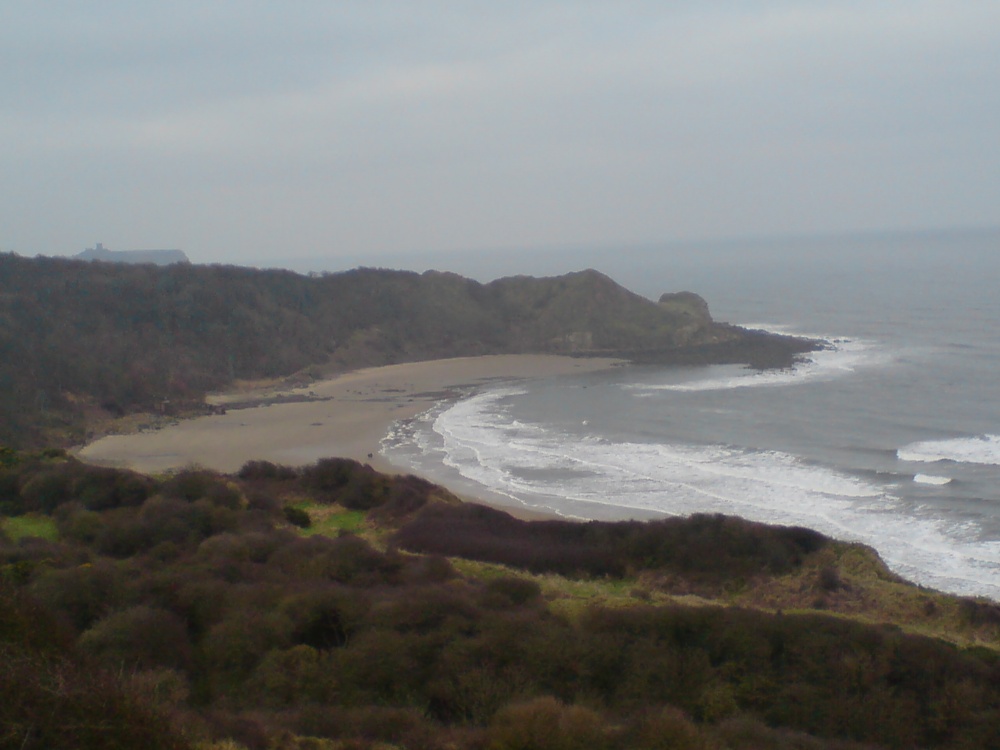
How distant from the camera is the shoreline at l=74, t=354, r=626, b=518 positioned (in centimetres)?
3200

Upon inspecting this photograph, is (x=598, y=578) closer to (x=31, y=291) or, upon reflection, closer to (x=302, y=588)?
(x=302, y=588)

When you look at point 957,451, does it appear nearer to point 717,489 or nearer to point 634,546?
point 717,489

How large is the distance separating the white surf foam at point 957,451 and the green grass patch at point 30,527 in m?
24.6

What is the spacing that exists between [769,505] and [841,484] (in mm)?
3468

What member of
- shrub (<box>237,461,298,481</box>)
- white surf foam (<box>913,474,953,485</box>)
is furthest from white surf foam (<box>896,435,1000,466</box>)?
shrub (<box>237,461,298,481</box>)

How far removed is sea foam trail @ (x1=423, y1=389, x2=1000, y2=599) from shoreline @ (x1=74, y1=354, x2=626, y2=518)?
2.61 m

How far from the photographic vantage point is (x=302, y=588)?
A: 34.3 ft

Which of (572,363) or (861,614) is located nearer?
(861,614)

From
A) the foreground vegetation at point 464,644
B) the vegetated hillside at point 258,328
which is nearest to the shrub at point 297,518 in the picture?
the foreground vegetation at point 464,644

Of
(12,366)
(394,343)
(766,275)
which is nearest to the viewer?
(12,366)

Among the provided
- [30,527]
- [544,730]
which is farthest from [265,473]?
[544,730]

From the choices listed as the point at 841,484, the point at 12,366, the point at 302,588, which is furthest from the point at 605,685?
the point at 12,366

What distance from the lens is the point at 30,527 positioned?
621 inches

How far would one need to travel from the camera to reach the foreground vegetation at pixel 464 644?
652cm
